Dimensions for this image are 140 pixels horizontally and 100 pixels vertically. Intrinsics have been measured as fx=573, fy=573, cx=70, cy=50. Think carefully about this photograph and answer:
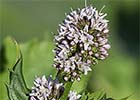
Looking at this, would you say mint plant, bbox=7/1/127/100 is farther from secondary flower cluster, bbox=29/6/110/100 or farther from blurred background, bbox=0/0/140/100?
blurred background, bbox=0/0/140/100

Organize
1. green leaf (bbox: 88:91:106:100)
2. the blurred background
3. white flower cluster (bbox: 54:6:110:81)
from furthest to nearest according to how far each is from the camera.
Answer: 1. the blurred background
2. green leaf (bbox: 88:91:106:100)
3. white flower cluster (bbox: 54:6:110:81)

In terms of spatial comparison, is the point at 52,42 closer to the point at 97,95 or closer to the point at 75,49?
the point at 97,95

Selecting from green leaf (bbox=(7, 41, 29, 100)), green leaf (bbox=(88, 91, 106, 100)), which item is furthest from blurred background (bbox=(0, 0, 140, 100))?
green leaf (bbox=(7, 41, 29, 100))

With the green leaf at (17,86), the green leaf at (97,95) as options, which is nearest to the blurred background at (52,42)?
the green leaf at (97,95)

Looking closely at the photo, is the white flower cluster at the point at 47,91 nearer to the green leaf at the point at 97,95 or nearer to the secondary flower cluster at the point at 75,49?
the secondary flower cluster at the point at 75,49

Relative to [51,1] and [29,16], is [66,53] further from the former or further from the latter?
[51,1]

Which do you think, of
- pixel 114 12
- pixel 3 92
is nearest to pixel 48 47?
pixel 3 92

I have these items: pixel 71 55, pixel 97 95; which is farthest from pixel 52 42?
pixel 71 55
